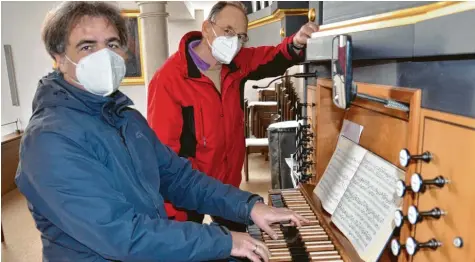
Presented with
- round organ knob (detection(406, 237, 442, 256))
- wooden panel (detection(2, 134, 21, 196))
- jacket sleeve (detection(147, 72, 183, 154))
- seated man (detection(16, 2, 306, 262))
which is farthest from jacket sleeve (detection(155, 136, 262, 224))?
wooden panel (detection(2, 134, 21, 196))

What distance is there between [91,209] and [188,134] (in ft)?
3.20

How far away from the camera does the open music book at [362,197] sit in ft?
3.65

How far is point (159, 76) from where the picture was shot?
6.39 feet

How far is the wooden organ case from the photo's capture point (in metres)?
0.79

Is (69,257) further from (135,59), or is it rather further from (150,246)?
(135,59)

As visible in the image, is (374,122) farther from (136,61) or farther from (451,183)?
(136,61)

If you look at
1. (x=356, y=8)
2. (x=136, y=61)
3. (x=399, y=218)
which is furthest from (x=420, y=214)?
(x=136, y=61)

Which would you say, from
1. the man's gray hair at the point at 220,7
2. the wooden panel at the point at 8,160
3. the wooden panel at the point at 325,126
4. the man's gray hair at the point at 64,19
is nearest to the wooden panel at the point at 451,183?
the wooden panel at the point at 325,126

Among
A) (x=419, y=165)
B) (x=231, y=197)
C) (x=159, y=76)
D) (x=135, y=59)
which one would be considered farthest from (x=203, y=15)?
(x=419, y=165)

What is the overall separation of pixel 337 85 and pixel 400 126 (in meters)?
0.35

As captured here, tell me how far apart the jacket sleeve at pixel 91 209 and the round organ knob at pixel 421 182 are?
0.60 metres

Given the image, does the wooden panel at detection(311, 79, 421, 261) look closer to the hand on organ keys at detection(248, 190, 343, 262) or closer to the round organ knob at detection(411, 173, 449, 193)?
the round organ knob at detection(411, 173, 449, 193)

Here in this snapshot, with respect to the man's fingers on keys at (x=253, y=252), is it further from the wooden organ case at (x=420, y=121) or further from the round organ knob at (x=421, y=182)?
the round organ knob at (x=421, y=182)

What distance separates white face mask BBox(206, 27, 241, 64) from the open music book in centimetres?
78
